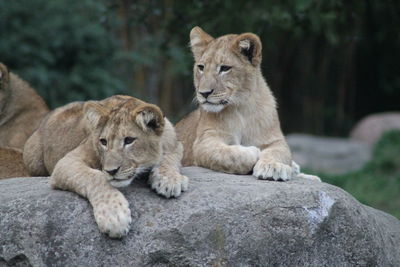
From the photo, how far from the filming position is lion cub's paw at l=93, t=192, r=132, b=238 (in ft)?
14.9

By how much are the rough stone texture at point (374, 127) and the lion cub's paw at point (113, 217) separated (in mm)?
10288

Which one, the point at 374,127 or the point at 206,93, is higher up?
the point at 206,93

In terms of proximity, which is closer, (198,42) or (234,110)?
(234,110)

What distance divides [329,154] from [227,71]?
6.98 m

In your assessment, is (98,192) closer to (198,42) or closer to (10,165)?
(198,42)

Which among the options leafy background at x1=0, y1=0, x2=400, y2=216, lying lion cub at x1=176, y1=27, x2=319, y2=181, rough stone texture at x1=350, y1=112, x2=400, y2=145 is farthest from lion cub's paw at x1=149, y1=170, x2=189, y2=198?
rough stone texture at x1=350, y1=112, x2=400, y2=145

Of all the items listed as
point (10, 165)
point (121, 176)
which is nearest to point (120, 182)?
point (121, 176)

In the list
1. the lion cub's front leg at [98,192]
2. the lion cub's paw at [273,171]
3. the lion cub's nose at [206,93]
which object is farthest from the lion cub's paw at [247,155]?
the lion cub's front leg at [98,192]

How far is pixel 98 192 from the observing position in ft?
15.4

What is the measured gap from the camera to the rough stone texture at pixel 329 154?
1201 cm

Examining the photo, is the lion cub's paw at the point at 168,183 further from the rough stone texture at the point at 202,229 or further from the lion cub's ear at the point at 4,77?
the lion cub's ear at the point at 4,77

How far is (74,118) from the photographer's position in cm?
621

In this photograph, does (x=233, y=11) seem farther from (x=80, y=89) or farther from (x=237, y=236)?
(x=80, y=89)

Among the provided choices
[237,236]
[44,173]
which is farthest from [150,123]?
[44,173]
